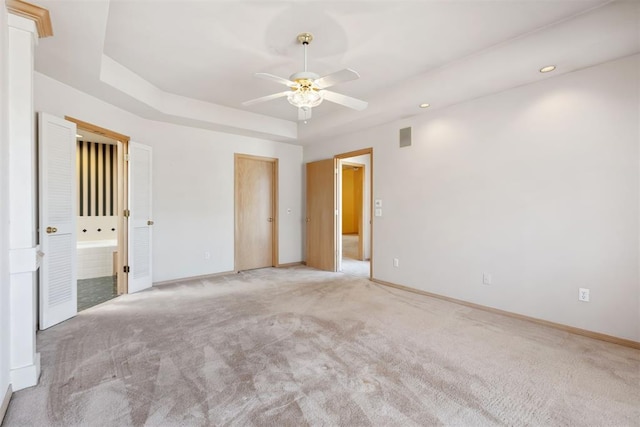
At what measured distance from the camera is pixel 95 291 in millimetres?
4121

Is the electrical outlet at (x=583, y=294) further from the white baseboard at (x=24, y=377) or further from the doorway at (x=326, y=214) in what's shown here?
the white baseboard at (x=24, y=377)

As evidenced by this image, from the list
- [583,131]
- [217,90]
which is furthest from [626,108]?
[217,90]

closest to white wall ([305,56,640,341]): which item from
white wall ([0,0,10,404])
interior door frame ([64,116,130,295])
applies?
interior door frame ([64,116,130,295])

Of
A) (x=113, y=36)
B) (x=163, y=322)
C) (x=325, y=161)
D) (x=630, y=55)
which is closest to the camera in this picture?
(x=630, y=55)

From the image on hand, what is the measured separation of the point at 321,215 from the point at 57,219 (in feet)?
12.4

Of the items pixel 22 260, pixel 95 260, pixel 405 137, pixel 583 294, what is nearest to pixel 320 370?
pixel 22 260

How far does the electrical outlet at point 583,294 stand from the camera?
2730 millimetres

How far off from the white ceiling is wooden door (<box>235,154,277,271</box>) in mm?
1744

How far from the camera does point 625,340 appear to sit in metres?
2.52

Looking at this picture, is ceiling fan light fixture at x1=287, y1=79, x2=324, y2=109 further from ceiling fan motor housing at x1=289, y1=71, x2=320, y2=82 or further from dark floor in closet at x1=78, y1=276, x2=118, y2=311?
dark floor in closet at x1=78, y1=276, x2=118, y2=311

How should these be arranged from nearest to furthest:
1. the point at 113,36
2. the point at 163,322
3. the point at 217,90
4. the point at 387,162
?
the point at 113,36
the point at 163,322
the point at 217,90
the point at 387,162

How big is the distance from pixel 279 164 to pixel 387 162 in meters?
2.23

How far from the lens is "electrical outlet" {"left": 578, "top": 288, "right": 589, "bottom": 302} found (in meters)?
2.73

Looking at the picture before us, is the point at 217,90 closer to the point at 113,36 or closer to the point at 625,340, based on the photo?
the point at 113,36
